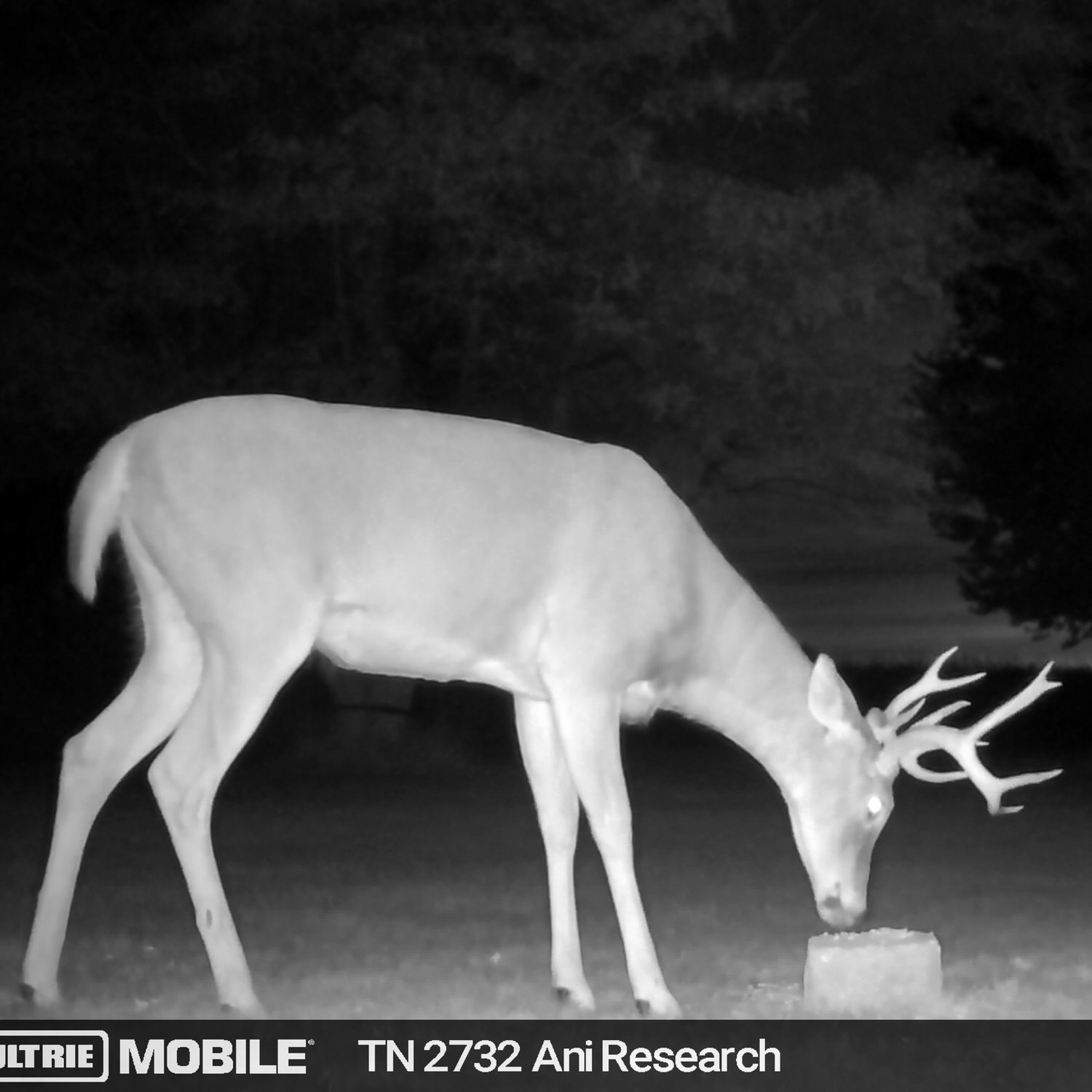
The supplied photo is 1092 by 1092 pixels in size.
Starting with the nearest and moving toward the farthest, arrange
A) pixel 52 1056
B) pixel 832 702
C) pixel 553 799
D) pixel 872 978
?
pixel 52 1056 → pixel 872 978 → pixel 832 702 → pixel 553 799

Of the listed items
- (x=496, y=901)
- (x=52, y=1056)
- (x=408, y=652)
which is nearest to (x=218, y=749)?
(x=408, y=652)

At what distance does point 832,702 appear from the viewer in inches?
307

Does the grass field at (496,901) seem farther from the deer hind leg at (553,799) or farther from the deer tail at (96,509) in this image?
the deer tail at (96,509)

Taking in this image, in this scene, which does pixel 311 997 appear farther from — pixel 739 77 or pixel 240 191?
pixel 739 77

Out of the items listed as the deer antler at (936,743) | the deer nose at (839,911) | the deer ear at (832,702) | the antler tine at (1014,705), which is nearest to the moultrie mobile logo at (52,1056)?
the deer nose at (839,911)

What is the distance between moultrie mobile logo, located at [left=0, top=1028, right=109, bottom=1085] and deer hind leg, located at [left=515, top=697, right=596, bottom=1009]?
1.69 m

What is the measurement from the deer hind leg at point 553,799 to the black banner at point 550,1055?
670 mm

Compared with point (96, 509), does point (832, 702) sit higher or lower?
lower

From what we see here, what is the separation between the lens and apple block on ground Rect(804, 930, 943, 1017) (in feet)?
23.9

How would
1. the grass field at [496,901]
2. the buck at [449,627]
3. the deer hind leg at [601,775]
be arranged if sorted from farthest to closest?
1. the grass field at [496,901]
2. the deer hind leg at [601,775]
3. the buck at [449,627]

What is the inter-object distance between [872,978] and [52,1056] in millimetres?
2482

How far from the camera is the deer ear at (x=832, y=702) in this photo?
Result: 25.5 ft

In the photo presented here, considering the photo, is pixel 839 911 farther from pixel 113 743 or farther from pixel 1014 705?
pixel 113 743

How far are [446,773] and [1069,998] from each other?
11745 millimetres
